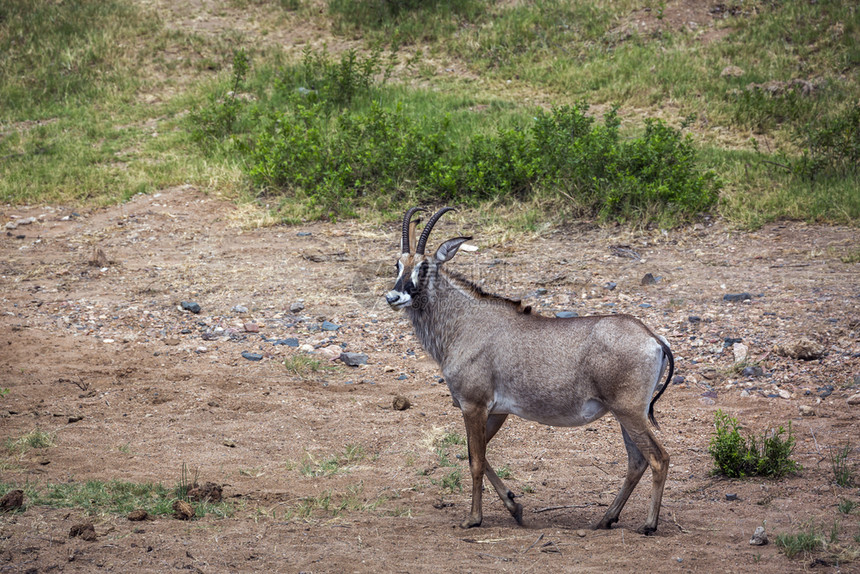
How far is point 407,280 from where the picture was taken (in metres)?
6.45

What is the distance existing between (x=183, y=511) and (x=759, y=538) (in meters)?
3.80

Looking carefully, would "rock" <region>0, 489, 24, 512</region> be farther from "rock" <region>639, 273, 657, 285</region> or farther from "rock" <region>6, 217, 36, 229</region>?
"rock" <region>6, 217, 36, 229</region>

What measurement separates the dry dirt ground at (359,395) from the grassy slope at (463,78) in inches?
54.7

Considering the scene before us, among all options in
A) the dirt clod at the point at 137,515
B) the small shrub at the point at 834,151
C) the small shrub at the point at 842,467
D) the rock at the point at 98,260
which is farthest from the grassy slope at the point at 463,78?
the dirt clod at the point at 137,515

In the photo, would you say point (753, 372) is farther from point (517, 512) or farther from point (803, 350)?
point (517, 512)

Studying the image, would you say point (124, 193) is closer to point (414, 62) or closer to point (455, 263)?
point (455, 263)

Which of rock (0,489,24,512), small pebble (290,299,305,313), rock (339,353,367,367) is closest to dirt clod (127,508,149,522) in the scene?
rock (0,489,24,512)

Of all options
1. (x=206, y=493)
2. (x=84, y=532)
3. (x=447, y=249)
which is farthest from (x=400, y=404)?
(x=84, y=532)

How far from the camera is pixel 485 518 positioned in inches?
237

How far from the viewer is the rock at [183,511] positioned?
5.57 meters

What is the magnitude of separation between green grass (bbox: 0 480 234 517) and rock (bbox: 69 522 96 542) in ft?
1.23

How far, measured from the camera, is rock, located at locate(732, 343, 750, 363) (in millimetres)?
8266

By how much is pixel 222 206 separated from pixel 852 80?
12.2 m

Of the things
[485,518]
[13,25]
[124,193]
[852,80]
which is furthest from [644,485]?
[13,25]
